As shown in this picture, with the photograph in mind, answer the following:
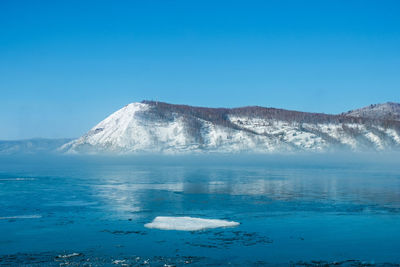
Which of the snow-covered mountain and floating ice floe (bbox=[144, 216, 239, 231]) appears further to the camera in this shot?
the snow-covered mountain

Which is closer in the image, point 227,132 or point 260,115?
point 227,132

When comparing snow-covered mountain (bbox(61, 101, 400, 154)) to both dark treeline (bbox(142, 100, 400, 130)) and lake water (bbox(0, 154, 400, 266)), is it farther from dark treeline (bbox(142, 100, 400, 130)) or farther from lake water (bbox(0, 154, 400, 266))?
lake water (bbox(0, 154, 400, 266))

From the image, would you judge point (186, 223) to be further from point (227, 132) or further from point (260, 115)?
point (260, 115)

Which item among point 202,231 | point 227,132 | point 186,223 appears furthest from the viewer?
point 227,132

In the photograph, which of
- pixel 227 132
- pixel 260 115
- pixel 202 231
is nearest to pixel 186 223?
pixel 202 231

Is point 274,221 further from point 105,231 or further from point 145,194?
point 145,194

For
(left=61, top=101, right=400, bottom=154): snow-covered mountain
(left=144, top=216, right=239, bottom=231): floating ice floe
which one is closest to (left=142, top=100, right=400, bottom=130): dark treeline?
(left=61, top=101, right=400, bottom=154): snow-covered mountain

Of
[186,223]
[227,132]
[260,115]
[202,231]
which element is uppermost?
[260,115]
